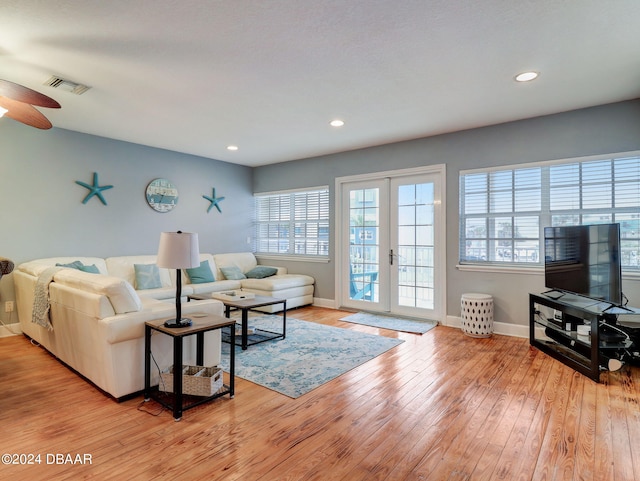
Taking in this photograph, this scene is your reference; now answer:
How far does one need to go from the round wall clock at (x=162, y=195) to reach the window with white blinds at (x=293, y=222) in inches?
69.5

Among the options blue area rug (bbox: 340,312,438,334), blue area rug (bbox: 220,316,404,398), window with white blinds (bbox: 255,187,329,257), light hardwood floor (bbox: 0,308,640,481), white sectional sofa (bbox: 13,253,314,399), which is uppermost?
window with white blinds (bbox: 255,187,329,257)

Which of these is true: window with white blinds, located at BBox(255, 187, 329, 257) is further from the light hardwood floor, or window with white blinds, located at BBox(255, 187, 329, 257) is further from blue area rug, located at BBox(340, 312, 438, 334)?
the light hardwood floor

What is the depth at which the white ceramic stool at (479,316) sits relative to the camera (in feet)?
13.6

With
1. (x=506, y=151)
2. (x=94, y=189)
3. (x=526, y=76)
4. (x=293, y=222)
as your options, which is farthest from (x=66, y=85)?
(x=506, y=151)

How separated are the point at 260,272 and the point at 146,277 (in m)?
1.82

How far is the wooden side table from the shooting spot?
7.50ft

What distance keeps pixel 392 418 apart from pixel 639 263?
312 cm

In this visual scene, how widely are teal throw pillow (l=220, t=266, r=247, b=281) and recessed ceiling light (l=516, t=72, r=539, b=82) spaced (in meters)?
4.63

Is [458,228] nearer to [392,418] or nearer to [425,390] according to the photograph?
[425,390]

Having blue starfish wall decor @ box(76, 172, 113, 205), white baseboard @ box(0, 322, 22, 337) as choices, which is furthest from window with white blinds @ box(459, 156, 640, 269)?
white baseboard @ box(0, 322, 22, 337)

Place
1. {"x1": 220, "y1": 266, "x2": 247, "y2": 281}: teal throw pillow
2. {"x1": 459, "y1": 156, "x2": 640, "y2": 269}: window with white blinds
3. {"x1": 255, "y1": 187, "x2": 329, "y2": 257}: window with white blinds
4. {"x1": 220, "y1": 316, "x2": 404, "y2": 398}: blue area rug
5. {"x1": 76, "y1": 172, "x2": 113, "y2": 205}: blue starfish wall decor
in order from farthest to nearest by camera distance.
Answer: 1. {"x1": 255, "y1": 187, "x2": 329, "y2": 257}: window with white blinds
2. {"x1": 220, "y1": 266, "x2": 247, "y2": 281}: teal throw pillow
3. {"x1": 76, "y1": 172, "x2": 113, "y2": 205}: blue starfish wall decor
4. {"x1": 459, "y1": 156, "x2": 640, "y2": 269}: window with white blinds
5. {"x1": 220, "y1": 316, "x2": 404, "y2": 398}: blue area rug

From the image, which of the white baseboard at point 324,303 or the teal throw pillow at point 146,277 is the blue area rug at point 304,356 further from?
the teal throw pillow at point 146,277

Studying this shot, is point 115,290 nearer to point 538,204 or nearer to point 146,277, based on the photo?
point 146,277

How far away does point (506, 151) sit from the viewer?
425 cm
